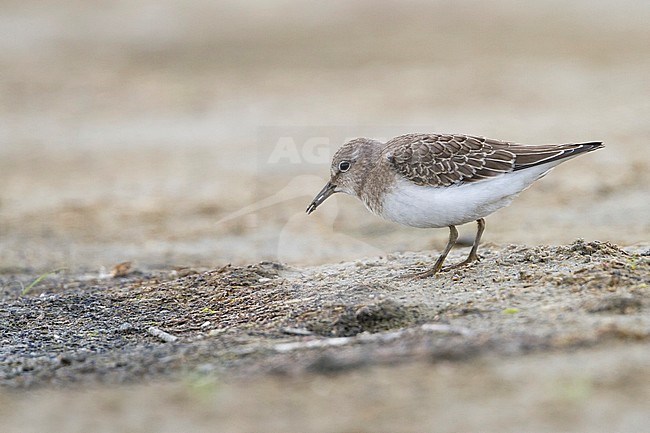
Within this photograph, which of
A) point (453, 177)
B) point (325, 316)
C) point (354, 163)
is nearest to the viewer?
point (325, 316)

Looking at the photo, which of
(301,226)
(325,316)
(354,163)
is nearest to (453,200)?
(354,163)

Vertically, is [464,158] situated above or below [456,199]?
above

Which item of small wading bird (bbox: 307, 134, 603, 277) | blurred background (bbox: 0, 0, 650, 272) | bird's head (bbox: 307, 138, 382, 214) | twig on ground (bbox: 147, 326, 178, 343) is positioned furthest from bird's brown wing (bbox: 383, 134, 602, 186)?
blurred background (bbox: 0, 0, 650, 272)

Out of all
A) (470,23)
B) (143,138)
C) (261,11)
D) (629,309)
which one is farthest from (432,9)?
(629,309)

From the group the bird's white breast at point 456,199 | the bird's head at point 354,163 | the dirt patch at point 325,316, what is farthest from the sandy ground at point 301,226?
the bird's head at point 354,163

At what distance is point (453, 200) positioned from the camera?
7.34m

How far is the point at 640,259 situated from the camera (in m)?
6.96

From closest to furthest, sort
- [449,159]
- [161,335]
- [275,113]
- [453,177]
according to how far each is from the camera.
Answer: [161,335] → [453,177] → [449,159] → [275,113]

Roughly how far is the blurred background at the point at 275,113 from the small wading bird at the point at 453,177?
9.08ft

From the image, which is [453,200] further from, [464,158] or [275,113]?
[275,113]

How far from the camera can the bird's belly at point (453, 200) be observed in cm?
733

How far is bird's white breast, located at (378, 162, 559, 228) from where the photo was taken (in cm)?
734

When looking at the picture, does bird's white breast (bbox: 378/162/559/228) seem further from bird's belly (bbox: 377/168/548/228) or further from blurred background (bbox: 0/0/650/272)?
blurred background (bbox: 0/0/650/272)

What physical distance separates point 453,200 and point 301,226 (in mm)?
5028
